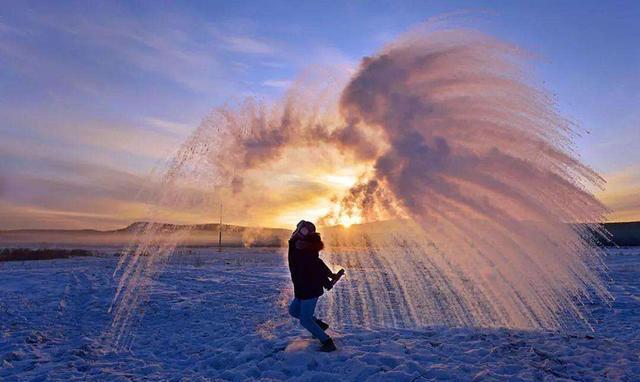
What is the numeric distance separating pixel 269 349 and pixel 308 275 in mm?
1889

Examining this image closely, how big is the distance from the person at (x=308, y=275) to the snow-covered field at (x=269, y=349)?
462 millimetres

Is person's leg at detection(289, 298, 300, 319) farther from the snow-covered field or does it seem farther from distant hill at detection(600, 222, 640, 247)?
distant hill at detection(600, 222, 640, 247)

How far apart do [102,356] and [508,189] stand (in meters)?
13.0

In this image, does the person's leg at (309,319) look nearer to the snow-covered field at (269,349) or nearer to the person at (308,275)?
the person at (308,275)

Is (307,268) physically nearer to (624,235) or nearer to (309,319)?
(309,319)

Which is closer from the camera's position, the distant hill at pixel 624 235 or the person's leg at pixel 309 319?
the person's leg at pixel 309 319

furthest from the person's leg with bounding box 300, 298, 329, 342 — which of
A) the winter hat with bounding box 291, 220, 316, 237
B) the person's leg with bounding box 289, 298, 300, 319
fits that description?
the winter hat with bounding box 291, 220, 316, 237

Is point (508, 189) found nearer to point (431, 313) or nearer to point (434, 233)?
point (434, 233)

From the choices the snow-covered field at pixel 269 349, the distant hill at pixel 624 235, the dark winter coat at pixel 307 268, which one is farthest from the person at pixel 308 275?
the distant hill at pixel 624 235

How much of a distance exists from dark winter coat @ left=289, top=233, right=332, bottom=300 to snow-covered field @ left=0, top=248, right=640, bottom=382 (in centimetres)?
120

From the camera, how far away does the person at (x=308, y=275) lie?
9.20 metres

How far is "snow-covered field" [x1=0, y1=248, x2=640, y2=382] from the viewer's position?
8273mm

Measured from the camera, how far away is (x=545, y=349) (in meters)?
9.41

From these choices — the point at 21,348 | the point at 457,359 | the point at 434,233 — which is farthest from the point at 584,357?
the point at 21,348
